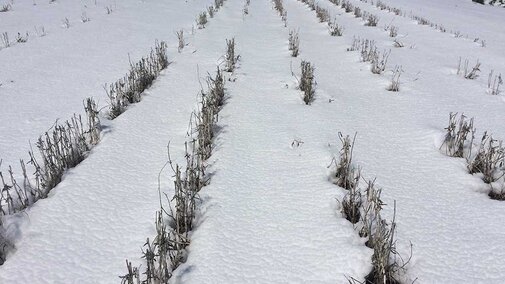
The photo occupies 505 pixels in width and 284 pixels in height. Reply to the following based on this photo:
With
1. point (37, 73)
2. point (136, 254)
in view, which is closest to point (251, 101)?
point (136, 254)

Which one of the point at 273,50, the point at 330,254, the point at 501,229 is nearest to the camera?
the point at 330,254

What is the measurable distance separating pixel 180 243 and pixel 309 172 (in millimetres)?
1106

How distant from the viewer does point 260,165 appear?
2785 mm

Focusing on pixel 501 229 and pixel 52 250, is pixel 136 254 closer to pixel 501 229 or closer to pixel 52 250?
pixel 52 250

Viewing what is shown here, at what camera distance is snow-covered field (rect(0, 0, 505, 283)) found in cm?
Result: 188

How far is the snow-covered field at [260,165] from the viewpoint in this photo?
1879mm

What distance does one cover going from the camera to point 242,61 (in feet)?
17.8

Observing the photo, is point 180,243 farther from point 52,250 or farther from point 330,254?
point 330,254

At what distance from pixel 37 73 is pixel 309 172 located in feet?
12.1

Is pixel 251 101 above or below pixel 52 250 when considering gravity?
above

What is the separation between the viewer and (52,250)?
1.92 meters

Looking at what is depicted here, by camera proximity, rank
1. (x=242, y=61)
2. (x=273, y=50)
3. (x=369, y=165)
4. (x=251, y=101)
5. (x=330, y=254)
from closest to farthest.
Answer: (x=330, y=254)
(x=369, y=165)
(x=251, y=101)
(x=242, y=61)
(x=273, y=50)

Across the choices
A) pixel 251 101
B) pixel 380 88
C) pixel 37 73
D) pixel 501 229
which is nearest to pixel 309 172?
pixel 501 229

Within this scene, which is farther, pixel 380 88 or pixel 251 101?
pixel 380 88
